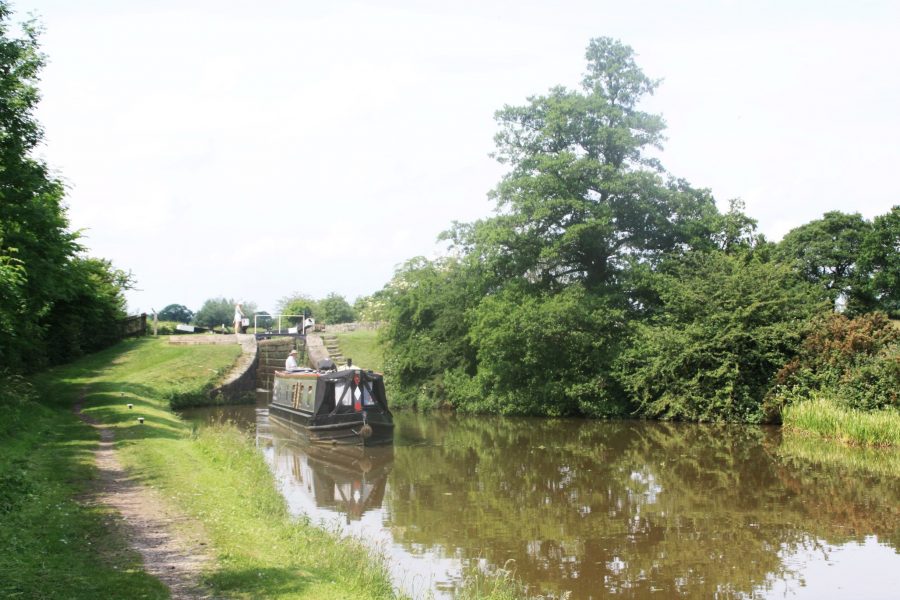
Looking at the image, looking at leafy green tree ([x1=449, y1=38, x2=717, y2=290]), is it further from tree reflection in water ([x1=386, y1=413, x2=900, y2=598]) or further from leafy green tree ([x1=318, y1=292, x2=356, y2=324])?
leafy green tree ([x1=318, y1=292, x2=356, y2=324])

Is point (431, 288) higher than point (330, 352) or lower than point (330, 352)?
higher

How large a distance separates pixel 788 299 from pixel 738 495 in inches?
440

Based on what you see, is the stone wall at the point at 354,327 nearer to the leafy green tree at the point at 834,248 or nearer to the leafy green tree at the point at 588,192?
the leafy green tree at the point at 588,192

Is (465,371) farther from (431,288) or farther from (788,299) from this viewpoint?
(788,299)

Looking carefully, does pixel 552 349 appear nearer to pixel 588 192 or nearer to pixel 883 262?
pixel 588 192

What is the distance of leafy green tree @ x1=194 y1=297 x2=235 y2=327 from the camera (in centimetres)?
5800

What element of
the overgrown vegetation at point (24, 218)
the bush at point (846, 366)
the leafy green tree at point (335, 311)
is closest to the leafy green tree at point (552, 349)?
the bush at point (846, 366)

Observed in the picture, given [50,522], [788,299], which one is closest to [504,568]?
[50,522]

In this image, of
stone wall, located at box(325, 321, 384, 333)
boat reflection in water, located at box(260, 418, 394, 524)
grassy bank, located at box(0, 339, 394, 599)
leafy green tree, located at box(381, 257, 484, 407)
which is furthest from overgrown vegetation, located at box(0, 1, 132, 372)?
stone wall, located at box(325, 321, 384, 333)

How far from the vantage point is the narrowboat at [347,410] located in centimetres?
1886

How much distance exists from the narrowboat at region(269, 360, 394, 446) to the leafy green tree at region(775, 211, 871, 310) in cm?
2519

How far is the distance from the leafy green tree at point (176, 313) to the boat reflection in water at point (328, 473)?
3509 centimetres

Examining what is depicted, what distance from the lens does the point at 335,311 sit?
190 feet

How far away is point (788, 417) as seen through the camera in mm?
19484
